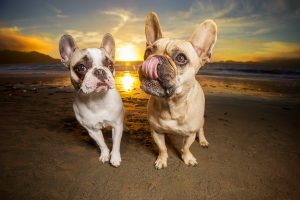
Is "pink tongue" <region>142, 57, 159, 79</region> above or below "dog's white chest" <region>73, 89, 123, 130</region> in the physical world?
above

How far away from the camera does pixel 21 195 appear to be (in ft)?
8.94

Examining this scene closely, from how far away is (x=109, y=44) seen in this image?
3.62 meters

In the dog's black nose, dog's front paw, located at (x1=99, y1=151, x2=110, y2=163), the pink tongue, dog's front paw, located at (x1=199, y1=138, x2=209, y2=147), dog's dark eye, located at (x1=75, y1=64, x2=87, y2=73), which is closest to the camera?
the pink tongue

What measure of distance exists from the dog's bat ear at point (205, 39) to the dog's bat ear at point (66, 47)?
1.58m

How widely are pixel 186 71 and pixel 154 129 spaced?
38.8 inches

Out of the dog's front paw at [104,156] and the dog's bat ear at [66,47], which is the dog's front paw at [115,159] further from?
the dog's bat ear at [66,47]

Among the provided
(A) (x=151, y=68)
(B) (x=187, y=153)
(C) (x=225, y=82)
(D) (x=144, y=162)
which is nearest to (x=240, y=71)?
(C) (x=225, y=82)

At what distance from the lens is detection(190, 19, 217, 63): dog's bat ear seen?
9.39 ft

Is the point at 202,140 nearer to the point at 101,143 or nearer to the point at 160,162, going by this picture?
the point at 160,162

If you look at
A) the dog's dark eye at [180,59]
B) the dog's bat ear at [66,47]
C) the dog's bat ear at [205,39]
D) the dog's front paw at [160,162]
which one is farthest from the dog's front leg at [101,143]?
the dog's bat ear at [205,39]

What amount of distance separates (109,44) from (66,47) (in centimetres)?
59

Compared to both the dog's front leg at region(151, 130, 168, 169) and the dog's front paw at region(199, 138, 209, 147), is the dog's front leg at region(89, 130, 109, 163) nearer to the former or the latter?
the dog's front leg at region(151, 130, 168, 169)

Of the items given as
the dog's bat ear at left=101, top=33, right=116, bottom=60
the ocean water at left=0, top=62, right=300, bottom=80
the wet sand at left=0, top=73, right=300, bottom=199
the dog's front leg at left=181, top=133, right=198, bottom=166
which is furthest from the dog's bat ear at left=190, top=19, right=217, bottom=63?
the ocean water at left=0, top=62, right=300, bottom=80

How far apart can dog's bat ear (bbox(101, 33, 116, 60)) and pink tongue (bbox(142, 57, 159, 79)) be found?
3.77 ft
